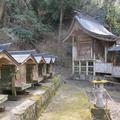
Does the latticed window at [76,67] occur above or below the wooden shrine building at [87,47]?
below

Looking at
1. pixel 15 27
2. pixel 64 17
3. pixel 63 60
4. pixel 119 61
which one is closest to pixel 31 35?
pixel 15 27

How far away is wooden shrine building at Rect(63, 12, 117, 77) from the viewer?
23391 millimetres

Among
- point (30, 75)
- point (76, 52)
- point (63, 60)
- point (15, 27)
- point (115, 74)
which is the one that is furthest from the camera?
point (63, 60)

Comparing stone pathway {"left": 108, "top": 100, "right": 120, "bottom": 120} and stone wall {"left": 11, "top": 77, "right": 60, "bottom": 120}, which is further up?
stone wall {"left": 11, "top": 77, "right": 60, "bottom": 120}

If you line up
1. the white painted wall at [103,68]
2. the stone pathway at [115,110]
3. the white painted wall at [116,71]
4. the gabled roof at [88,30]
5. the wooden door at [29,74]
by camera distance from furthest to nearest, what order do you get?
the gabled roof at [88,30], the white painted wall at [103,68], the white painted wall at [116,71], the stone pathway at [115,110], the wooden door at [29,74]

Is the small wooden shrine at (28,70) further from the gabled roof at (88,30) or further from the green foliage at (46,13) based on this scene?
the green foliage at (46,13)

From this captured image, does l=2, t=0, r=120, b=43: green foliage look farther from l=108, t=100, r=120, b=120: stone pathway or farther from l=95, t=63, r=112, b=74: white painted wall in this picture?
l=108, t=100, r=120, b=120: stone pathway

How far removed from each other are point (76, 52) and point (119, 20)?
1062 cm

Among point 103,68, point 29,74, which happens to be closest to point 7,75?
point 29,74

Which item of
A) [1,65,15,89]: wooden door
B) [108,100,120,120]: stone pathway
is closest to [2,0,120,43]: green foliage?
[108,100,120,120]: stone pathway

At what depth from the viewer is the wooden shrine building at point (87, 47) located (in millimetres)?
23391

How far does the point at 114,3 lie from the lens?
110 feet

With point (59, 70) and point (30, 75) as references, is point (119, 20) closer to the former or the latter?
point (59, 70)

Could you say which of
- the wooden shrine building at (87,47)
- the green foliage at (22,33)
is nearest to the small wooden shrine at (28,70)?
the wooden shrine building at (87,47)
